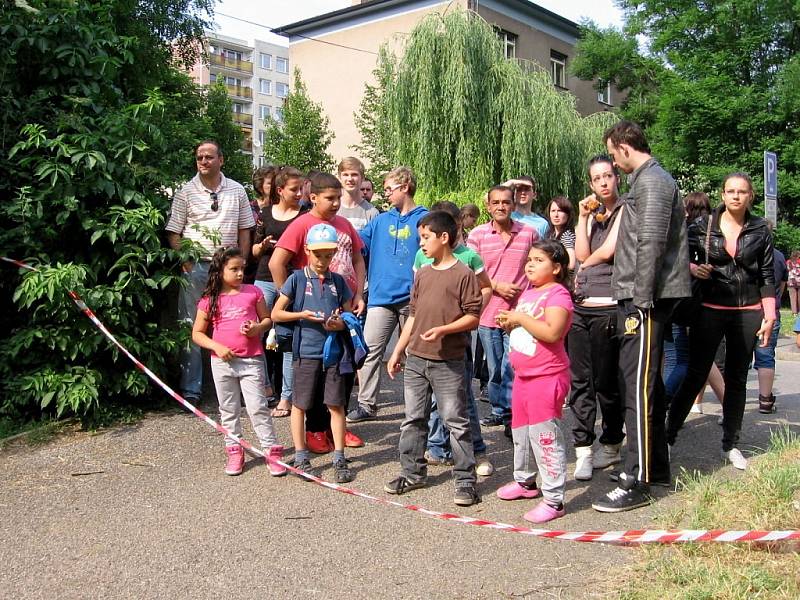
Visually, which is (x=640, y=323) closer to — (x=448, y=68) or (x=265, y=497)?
(x=265, y=497)

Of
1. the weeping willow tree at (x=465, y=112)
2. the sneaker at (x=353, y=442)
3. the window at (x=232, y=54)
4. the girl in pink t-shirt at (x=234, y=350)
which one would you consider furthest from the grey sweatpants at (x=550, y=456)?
the window at (x=232, y=54)

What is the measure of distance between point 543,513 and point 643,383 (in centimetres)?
96

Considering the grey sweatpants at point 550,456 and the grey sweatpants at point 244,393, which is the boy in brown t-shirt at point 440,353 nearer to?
the grey sweatpants at point 550,456

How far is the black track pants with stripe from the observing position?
488 centimetres

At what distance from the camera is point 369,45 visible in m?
40.2

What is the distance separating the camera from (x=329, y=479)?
5.52 m

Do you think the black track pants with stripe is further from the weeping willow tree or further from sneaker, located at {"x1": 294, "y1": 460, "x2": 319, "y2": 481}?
the weeping willow tree

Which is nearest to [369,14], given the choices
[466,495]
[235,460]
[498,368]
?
[498,368]

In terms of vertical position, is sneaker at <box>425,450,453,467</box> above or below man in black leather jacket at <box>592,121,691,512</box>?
below

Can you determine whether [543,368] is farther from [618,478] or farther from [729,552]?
[729,552]

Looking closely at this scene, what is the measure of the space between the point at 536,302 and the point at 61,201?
3.82 metres

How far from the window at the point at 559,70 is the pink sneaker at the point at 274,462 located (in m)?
38.1

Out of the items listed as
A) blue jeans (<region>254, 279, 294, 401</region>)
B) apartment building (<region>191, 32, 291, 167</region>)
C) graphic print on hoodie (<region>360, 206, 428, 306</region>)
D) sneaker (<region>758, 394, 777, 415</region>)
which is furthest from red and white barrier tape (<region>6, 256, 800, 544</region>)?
apartment building (<region>191, 32, 291, 167</region>)

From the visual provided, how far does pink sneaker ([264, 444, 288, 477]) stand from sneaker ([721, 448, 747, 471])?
10.2 ft
